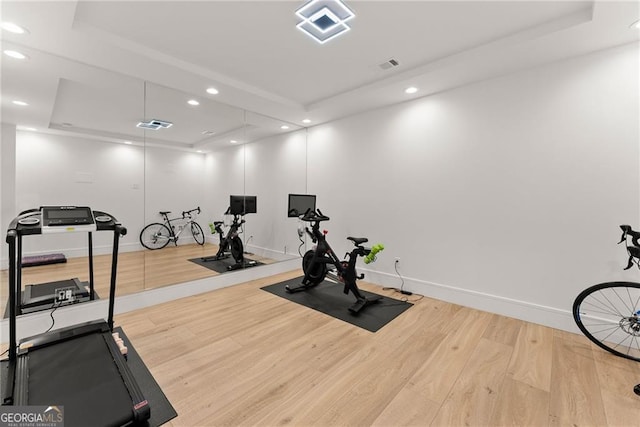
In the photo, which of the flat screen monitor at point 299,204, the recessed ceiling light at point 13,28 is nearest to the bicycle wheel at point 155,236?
the flat screen monitor at point 299,204

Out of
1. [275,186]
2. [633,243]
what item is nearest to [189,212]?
[275,186]

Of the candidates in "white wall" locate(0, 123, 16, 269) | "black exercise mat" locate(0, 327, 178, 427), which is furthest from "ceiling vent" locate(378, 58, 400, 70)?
"white wall" locate(0, 123, 16, 269)

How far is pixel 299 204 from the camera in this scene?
14.7 feet

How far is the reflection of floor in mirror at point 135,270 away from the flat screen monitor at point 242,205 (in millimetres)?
677

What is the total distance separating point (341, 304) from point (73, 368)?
2.61 meters

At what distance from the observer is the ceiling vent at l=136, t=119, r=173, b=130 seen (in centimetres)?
349

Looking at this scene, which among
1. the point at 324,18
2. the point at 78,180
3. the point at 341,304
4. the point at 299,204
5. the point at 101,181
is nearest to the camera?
the point at 324,18

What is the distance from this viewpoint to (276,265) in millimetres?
4930

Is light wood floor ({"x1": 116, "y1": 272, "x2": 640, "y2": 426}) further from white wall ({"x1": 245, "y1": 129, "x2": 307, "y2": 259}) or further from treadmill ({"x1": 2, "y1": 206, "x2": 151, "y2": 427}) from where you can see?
white wall ({"x1": 245, "y1": 129, "x2": 307, "y2": 259})

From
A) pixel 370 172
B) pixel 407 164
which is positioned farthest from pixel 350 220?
pixel 407 164

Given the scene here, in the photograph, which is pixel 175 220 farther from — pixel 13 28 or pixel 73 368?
pixel 13 28

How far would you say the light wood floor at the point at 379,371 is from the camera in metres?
1.74

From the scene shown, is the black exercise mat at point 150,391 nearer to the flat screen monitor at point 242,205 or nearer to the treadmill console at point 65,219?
the treadmill console at point 65,219

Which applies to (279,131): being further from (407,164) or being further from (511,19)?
(511,19)
